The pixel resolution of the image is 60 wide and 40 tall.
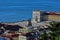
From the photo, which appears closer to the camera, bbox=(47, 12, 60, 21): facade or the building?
the building

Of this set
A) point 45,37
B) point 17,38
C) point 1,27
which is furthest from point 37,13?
point 45,37

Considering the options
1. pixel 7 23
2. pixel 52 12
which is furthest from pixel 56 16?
pixel 7 23

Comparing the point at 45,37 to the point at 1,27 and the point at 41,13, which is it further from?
the point at 41,13

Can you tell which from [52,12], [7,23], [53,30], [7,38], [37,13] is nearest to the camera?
[53,30]

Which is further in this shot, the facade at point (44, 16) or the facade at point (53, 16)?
the facade at point (53, 16)

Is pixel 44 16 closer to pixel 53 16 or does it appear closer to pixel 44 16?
pixel 44 16

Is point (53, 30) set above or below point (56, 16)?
above

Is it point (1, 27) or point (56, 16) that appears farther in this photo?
point (56, 16)

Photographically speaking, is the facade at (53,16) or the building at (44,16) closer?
the building at (44,16)

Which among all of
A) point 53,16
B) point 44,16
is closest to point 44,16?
point 44,16

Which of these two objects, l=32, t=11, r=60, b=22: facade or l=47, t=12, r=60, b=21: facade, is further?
l=47, t=12, r=60, b=21: facade

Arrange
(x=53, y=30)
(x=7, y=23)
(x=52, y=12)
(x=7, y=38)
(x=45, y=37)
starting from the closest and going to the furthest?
1. (x=53, y=30)
2. (x=45, y=37)
3. (x=7, y=38)
4. (x=7, y=23)
5. (x=52, y=12)
